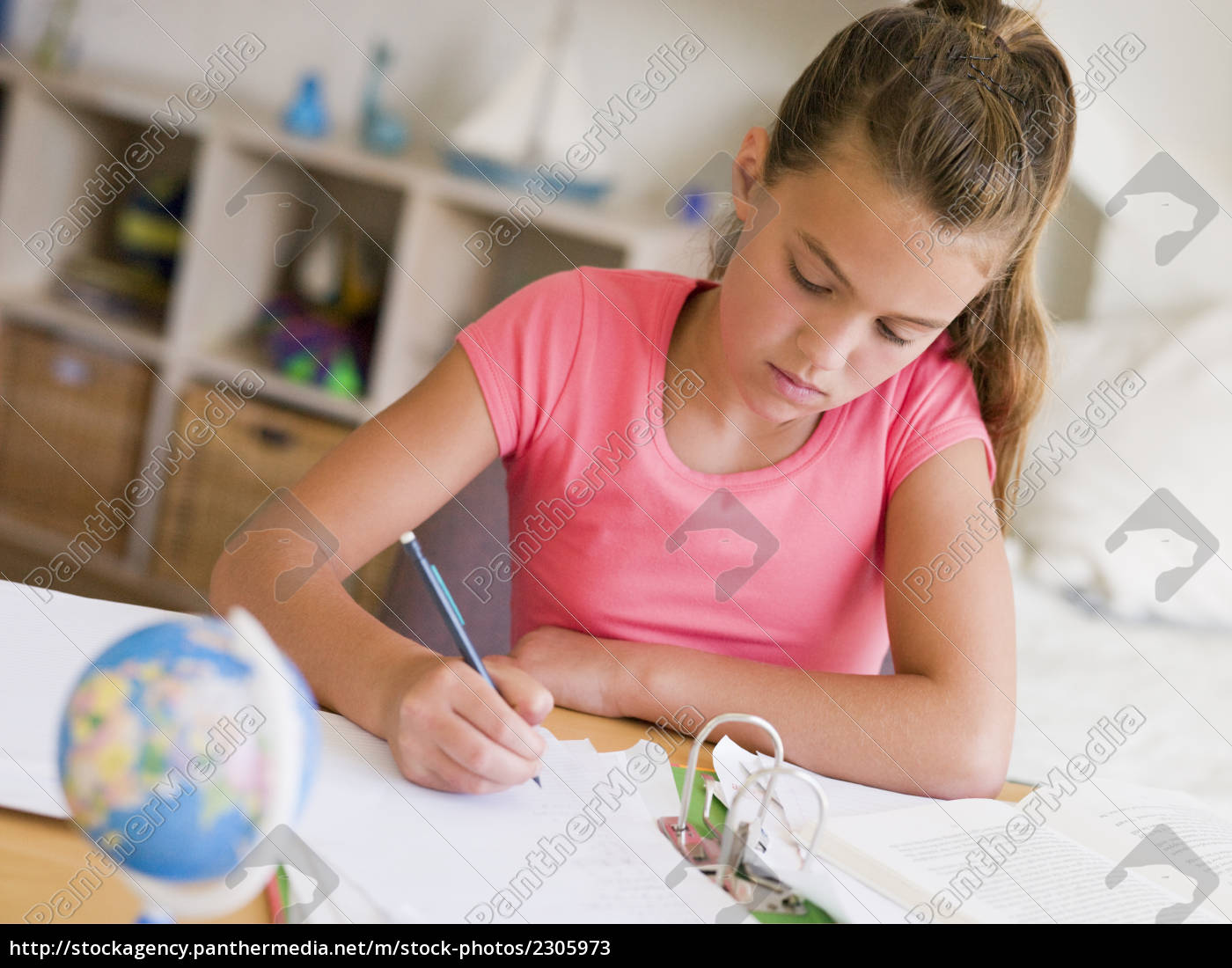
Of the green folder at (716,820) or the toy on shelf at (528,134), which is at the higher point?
the toy on shelf at (528,134)

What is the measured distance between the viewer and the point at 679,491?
3.15ft

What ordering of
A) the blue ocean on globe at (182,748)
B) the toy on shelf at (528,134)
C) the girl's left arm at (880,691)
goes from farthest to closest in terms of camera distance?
the toy on shelf at (528,134) < the girl's left arm at (880,691) < the blue ocean on globe at (182,748)

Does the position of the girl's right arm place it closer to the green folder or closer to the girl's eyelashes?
the green folder

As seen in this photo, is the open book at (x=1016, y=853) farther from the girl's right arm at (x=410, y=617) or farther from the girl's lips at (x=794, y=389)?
the girl's lips at (x=794, y=389)

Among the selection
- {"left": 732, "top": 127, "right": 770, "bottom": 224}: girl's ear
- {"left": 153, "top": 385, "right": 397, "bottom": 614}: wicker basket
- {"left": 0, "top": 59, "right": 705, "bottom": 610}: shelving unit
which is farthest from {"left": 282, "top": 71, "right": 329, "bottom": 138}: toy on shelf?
{"left": 732, "top": 127, "right": 770, "bottom": 224}: girl's ear

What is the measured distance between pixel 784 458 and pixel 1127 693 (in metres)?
0.68

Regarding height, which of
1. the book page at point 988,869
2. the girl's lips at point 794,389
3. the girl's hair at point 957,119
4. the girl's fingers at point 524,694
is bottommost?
the girl's fingers at point 524,694

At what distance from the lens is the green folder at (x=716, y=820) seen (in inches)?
20.9

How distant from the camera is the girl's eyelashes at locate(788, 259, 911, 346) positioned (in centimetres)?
81

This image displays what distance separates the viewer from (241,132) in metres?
2.12

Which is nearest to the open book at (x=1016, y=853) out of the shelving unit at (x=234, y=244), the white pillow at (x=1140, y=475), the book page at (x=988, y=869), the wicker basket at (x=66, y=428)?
the book page at (x=988, y=869)

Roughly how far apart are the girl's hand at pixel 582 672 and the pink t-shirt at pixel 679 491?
151 millimetres

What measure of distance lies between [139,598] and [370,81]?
1.11m
